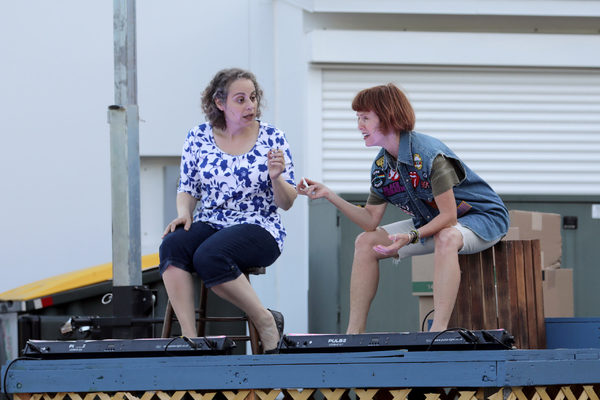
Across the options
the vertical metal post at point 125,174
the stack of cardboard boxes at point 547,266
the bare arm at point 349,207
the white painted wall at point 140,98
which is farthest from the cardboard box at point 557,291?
the white painted wall at point 140,98

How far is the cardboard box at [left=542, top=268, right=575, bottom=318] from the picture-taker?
5777 mm

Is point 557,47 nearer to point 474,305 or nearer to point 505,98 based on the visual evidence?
point 505,98

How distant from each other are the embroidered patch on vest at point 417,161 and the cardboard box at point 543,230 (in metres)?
1.84

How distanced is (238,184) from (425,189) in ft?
2.71

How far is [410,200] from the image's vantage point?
4312mm

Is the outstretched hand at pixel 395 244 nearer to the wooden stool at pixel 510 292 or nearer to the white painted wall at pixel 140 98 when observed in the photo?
the wooden stool at pixel 510 292

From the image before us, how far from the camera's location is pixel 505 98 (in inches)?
363

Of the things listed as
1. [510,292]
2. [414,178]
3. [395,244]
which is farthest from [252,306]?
[510,292]

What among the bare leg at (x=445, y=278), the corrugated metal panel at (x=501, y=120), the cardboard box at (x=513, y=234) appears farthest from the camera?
the corrugated metal panel at (x=501, y=120)

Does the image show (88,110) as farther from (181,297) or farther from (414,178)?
(414,178)

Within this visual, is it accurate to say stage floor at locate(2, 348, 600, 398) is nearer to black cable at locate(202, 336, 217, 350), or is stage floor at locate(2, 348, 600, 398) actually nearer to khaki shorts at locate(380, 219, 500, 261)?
black cable at locate(202, 336, 217, 350)

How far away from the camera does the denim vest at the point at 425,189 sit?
4156 millimetres

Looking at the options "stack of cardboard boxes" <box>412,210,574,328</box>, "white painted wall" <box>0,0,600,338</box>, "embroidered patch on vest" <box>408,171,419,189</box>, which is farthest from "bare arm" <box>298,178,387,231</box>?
"white painted wall" <box>0,0,600,338</box>

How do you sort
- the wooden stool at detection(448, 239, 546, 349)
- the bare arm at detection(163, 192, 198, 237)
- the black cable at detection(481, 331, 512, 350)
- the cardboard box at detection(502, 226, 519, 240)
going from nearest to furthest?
Result: the black cable at detection(481, 331, 512, 350), the bare arm at detection(163, 192, 198, 237), the wooden stool at detection(448, 239, 546, 349), the cardboard box at detection(502, 226, 519, 240)
